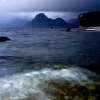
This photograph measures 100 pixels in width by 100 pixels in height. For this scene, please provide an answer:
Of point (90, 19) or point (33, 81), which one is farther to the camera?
point (90, 19)

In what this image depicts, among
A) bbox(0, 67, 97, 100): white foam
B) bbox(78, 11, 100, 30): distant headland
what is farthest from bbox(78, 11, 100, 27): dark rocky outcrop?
bbox(0, 67, 97, 100): white foam

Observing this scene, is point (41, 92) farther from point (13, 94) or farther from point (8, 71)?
point (8, 71)

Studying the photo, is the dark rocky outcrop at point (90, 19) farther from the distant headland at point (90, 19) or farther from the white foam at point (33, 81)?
the white foam at point (33, 81)

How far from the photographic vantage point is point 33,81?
565 inches

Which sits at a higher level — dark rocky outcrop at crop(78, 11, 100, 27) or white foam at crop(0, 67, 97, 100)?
dark rocky outcrop at crop(78, 11, 100, 27)

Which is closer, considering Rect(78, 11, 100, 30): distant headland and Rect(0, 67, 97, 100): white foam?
Rect(0, 67, 97, 100): white foam

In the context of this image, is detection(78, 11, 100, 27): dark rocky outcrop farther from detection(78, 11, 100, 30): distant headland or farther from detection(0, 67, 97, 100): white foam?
detection(0, 67, 97, 100): white foam

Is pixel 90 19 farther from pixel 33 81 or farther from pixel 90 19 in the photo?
pixel 33 81

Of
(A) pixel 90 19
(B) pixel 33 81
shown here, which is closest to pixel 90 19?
(A) pixel 90 19

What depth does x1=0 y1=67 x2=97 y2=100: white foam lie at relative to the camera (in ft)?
37.9

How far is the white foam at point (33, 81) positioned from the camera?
11539 millimetres

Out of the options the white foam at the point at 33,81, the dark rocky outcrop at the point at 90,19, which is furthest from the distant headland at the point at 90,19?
the white foam at the point at 33,81

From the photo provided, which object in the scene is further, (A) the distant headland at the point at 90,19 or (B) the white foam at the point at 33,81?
(A) the distant headland at the point at 90,19

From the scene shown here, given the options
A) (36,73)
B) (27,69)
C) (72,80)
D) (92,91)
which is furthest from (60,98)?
(27,69)
